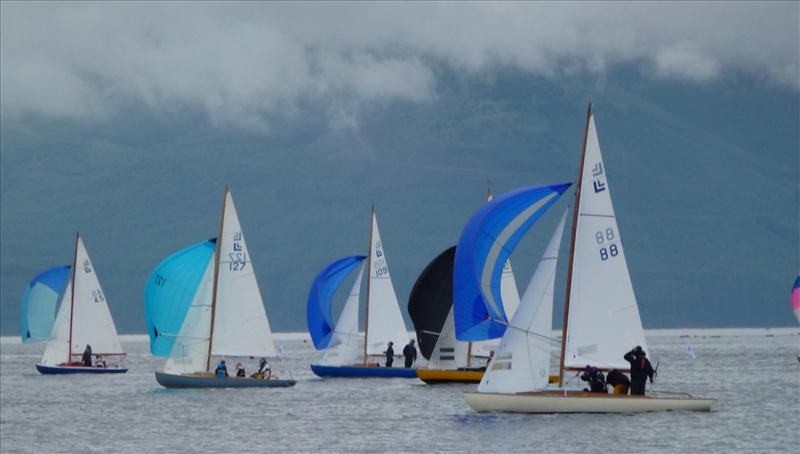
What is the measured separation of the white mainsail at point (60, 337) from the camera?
261 feet

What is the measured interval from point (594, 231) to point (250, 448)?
1083 centimetres

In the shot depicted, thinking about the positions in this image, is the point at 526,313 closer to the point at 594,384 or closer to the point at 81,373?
the point at 594,384

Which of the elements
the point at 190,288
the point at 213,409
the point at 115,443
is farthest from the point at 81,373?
the point at 115,443

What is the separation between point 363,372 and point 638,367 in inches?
1162

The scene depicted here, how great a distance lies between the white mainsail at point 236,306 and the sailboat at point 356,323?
8.49 meters

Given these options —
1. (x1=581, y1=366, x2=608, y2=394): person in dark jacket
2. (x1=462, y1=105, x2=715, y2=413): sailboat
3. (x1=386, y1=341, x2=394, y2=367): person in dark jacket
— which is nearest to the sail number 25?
(x1=462, y1=105, x2=715, y2=413): sailboat

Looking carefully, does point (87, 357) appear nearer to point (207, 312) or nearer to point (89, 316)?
point (89, 316)

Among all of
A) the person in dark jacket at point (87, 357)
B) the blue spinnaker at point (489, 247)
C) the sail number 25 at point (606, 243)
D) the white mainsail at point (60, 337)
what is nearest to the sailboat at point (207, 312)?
the blue spinnaker at point (489, 247)

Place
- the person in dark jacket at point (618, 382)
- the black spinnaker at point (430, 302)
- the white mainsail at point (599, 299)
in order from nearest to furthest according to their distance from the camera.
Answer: the white mainsail at point (599, 299) < the person in dark jacket at point (618, 382) < the black spinnaker at point (430, 302)

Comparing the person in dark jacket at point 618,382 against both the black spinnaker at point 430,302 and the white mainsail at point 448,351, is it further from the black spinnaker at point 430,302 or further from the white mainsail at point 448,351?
the black spinnaker at point 430,302

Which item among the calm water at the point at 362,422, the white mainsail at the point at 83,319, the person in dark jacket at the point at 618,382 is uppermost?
the white mainsail at the point at 83,319

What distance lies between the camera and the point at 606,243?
42781 millimetres

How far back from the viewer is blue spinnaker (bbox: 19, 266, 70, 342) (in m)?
82.9

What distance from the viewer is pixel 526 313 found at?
142ft
